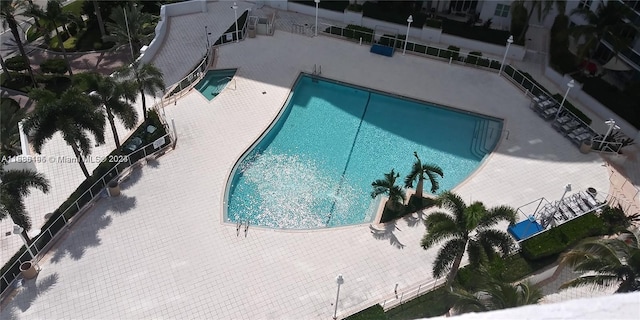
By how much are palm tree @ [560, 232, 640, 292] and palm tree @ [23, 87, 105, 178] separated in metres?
Answer: 19.7

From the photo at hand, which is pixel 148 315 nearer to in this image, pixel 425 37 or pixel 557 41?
pixel 425 37

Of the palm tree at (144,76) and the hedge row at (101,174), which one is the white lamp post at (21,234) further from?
the palm tree at (144,76)

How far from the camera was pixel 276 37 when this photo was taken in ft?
119

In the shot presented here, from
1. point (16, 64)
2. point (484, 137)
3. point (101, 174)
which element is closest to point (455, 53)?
point (484, 137)

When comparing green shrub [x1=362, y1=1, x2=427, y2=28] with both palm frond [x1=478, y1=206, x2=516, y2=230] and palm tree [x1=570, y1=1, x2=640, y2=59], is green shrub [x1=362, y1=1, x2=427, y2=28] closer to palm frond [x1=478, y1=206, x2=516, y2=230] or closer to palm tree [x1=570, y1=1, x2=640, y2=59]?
palm tree [x1=570, y1=1, x2=640, y2=59]

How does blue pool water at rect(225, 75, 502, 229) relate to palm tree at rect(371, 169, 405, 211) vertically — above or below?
below

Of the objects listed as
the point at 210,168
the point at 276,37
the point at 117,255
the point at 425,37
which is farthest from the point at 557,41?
the point at 117,255

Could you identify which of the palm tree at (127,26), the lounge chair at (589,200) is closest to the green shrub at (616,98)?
the lounge chair at (589,200)

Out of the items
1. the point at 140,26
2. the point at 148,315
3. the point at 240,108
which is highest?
the point at 140,26

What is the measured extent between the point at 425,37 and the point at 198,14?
57.4 feet

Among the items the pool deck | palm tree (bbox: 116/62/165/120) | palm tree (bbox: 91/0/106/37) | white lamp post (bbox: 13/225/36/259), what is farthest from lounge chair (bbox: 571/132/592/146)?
palm tree (bbox: 91/0/106/37)

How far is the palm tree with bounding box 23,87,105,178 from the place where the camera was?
20844mm

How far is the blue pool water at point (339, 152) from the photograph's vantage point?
2495 cm

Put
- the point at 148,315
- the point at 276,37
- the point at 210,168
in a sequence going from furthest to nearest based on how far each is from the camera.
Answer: the point at 276,37, the point at 210,168, the point at 148,315
